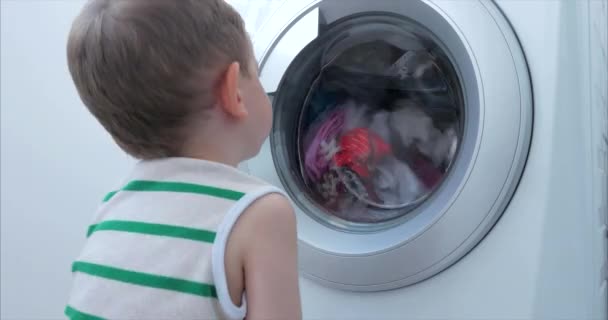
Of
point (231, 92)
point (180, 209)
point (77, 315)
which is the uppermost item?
point (231, 92)

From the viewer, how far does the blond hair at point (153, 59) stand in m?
0.55

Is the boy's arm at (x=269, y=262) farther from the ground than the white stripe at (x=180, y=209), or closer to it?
closer to it

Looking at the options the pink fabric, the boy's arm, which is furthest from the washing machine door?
the boy's arm

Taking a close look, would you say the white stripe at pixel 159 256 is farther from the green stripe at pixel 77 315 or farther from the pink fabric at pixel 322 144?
the pink fabric at pixel 322 144

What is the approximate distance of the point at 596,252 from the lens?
2.48ft

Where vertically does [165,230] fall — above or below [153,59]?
below

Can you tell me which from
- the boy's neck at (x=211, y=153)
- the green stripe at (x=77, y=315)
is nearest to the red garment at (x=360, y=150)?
the boy's neck at (x=211, y=153)

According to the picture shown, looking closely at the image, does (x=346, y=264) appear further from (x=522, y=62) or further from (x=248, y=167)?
(x=522, y=62)

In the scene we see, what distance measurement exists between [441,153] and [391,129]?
93 mm

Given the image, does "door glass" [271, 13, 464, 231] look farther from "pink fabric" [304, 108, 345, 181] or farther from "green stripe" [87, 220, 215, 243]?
"green stripe" [87, 220, 215, 243]

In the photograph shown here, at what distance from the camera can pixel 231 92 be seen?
59cm

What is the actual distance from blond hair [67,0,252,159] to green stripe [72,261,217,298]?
130 mm

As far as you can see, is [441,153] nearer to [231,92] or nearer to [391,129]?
[391,129]

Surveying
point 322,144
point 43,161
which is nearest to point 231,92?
point 322,144
